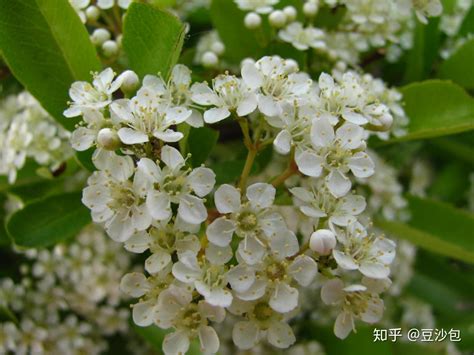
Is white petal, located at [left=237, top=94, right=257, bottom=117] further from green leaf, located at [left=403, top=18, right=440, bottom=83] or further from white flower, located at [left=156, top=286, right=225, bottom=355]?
green leaf, located at [left=403, top=18, right=440, bottom=83]

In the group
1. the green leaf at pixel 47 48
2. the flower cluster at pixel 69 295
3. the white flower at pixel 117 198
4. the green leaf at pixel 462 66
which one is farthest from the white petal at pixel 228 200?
the green leaf at pixel 462 66

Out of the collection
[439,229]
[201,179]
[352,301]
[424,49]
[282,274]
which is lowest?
[439,229]

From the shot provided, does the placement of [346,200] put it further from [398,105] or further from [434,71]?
[434,71]

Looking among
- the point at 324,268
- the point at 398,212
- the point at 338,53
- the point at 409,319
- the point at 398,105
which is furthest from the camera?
the point at 409,319

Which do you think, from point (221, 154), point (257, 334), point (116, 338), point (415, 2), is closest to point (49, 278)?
point (116, 338)

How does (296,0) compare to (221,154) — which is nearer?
(296,0)

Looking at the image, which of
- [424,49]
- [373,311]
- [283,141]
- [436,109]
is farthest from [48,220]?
[424,49]

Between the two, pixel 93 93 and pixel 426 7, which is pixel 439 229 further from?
pixel 93 93
